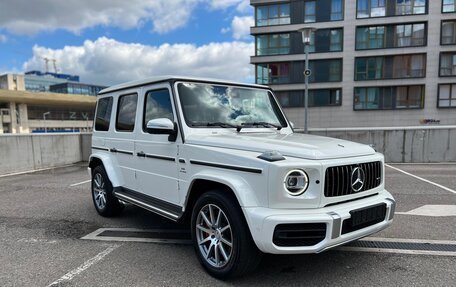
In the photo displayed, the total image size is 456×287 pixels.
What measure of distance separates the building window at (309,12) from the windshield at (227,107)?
117 feet

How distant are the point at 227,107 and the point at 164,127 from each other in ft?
3.33

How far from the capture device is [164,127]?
387 centimetres

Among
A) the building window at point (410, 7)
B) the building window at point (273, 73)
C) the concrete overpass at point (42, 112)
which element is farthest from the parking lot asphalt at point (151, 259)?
the concrete overpass at point (42, 112)

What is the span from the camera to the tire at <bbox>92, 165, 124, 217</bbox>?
221 inches

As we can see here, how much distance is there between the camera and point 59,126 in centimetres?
7788

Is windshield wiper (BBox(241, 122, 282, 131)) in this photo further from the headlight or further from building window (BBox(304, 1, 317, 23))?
building window (BBox(304, 1, 317, 23))

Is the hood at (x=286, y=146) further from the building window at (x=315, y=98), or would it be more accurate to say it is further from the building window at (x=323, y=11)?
the building window at (x=323, y=11)

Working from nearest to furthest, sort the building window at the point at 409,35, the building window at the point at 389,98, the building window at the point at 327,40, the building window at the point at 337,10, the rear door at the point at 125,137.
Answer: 1. the rear door at the point at 125,137
2. the building window at the point at 409,35
3. the building window at the point at 389,98
4. the building window at the point at 337,10
5. the building window at the point at 327,40

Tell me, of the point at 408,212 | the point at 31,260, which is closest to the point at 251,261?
the point at 31,260

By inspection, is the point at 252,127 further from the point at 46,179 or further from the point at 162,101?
the point at 46,179

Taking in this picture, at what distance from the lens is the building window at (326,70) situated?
3697 centimetres

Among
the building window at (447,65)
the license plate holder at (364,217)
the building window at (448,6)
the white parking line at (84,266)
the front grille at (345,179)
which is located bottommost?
the white parking line at (84,266)

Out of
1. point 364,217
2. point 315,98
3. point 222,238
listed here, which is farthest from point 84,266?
point 315,98

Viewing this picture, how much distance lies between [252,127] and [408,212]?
11.0ft
